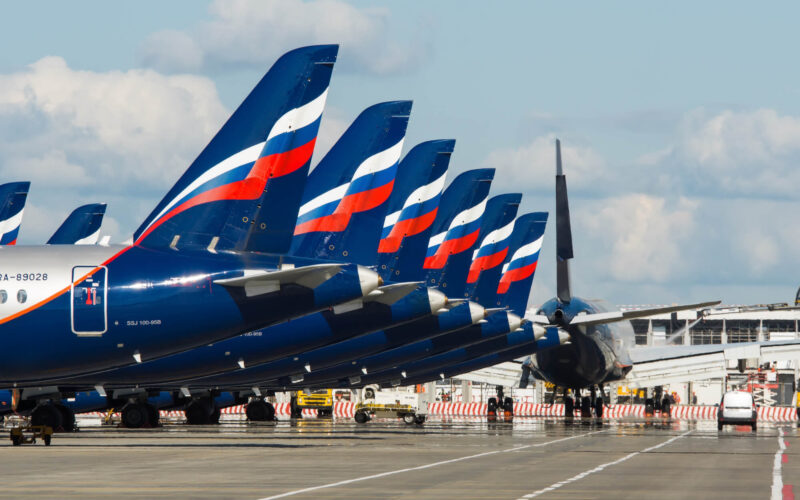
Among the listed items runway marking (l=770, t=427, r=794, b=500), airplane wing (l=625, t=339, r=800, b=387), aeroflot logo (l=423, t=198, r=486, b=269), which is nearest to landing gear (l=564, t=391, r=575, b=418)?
airplane wing (l=625, t=339, r=800, b=387)

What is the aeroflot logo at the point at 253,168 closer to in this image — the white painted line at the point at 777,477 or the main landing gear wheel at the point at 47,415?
the white painted line at the point at 777,477

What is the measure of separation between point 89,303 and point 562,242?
36684 mm

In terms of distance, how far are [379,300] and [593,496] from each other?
18.6m

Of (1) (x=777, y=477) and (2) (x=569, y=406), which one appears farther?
(2) (x=569, y=406)

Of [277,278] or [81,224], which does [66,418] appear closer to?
[81,224]

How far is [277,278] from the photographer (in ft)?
107

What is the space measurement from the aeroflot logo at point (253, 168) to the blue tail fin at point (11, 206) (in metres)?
22.5

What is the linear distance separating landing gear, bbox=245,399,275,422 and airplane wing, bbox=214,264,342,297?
37.7 meters

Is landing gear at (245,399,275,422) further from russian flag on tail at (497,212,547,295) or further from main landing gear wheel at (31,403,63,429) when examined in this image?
main landing gear wheel at (31,403,63,429)

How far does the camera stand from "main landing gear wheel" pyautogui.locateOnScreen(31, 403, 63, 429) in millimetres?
47219

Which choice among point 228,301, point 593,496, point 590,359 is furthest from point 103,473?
point 590,359

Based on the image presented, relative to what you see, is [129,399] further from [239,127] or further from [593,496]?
[593,496]

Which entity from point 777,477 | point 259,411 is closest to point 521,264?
point 259,411

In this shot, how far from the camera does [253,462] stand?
29812 millimetres
